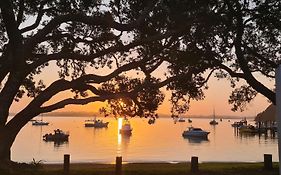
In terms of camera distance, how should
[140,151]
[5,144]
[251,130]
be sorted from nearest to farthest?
[5,144]
[140,151]
[251,130]

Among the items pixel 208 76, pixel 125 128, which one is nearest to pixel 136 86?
pixel 208 76

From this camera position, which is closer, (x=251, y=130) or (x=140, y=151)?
(x=140, y=151)

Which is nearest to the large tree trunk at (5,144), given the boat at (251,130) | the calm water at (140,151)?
the calm water at (140,151)

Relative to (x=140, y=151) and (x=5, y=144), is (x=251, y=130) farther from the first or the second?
(x=5, y=144)

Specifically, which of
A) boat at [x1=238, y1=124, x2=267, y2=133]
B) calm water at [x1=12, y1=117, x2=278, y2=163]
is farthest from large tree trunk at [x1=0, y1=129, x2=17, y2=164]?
boat at [x1=238, y1=124, x2=267, y2=133]

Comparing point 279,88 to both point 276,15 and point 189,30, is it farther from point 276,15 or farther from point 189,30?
point 276,15

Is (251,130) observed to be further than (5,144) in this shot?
Yes

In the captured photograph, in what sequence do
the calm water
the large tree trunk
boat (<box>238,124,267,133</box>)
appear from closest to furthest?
the large tree trunk, the calm water, boat (<box>238,124,267,133</box>)

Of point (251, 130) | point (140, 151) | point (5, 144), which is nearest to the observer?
point (5, 144)

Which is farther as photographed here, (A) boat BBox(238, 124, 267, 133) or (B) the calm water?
(A) boat BBox(238, 124, 267, 133)

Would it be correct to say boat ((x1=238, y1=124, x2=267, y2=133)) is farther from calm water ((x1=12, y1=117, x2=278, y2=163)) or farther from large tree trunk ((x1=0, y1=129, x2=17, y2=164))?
large tree trunk ((x1=0, y1=129, x2=17, y2=164))

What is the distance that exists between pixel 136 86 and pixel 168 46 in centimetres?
211

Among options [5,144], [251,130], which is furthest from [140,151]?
[251,130]

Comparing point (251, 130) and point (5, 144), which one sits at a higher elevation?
point (251, 130)
